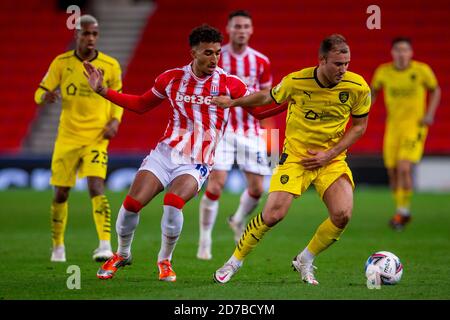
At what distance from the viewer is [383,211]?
50.8 ft

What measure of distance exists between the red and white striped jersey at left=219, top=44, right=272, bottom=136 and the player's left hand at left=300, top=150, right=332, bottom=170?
294 centimetres

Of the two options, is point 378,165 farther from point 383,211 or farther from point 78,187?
point 78,187

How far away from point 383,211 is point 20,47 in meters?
11.6

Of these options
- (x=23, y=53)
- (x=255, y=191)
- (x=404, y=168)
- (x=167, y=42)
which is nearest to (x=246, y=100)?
(x=255, y=191)

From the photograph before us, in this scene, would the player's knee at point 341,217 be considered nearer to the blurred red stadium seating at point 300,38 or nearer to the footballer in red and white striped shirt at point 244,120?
the footballer in red and white striped shirt at point 244,120

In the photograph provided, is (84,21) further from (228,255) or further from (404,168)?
(404,168)

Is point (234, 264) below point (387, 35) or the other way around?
below

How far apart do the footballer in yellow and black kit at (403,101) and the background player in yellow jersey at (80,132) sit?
5.63 m

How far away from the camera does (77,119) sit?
10000 mm

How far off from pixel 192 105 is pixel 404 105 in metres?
6.81

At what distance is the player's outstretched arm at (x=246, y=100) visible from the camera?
7973 millimetres

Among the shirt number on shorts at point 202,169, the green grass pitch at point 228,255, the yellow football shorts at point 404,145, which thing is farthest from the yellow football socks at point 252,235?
the yellow football shorts at point 404,145
